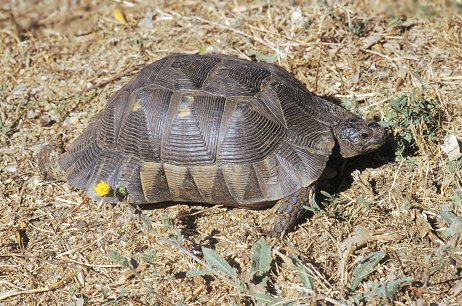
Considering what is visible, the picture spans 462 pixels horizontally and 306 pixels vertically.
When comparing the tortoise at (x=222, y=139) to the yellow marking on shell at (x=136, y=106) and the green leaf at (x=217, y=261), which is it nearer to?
the yellow marking on shell at (x=136, y=106)

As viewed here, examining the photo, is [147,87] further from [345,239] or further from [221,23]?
[221,23]

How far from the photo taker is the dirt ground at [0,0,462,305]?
4211 mm

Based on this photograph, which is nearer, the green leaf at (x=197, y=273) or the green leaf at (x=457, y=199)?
the green leaf at (x=197, y=273)

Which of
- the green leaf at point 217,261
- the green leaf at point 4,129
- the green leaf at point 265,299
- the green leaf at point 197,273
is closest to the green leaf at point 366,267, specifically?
the green leaf at point 265,299

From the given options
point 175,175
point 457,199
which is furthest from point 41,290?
point 457,199

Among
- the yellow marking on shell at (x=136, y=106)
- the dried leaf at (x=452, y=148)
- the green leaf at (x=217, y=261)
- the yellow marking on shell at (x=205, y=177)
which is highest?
the yellow marking on shell at (x=136, y=106)

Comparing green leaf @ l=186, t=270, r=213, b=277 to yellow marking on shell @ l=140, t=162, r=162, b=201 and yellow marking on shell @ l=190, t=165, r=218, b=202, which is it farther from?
yellow marking on shell @ l=140, t=162, r=162, b=201

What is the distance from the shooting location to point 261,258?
4.21 metres

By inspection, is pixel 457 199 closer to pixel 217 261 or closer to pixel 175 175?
pixel 217 261

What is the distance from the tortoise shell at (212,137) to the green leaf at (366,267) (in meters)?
0.73

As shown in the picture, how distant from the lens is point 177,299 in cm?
425

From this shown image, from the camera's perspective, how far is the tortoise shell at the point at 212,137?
4523 mm

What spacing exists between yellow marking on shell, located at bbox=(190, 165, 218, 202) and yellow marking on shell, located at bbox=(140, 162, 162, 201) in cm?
31

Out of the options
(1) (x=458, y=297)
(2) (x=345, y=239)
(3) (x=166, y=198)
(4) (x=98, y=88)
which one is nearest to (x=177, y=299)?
(3) (x=166, y=198)
